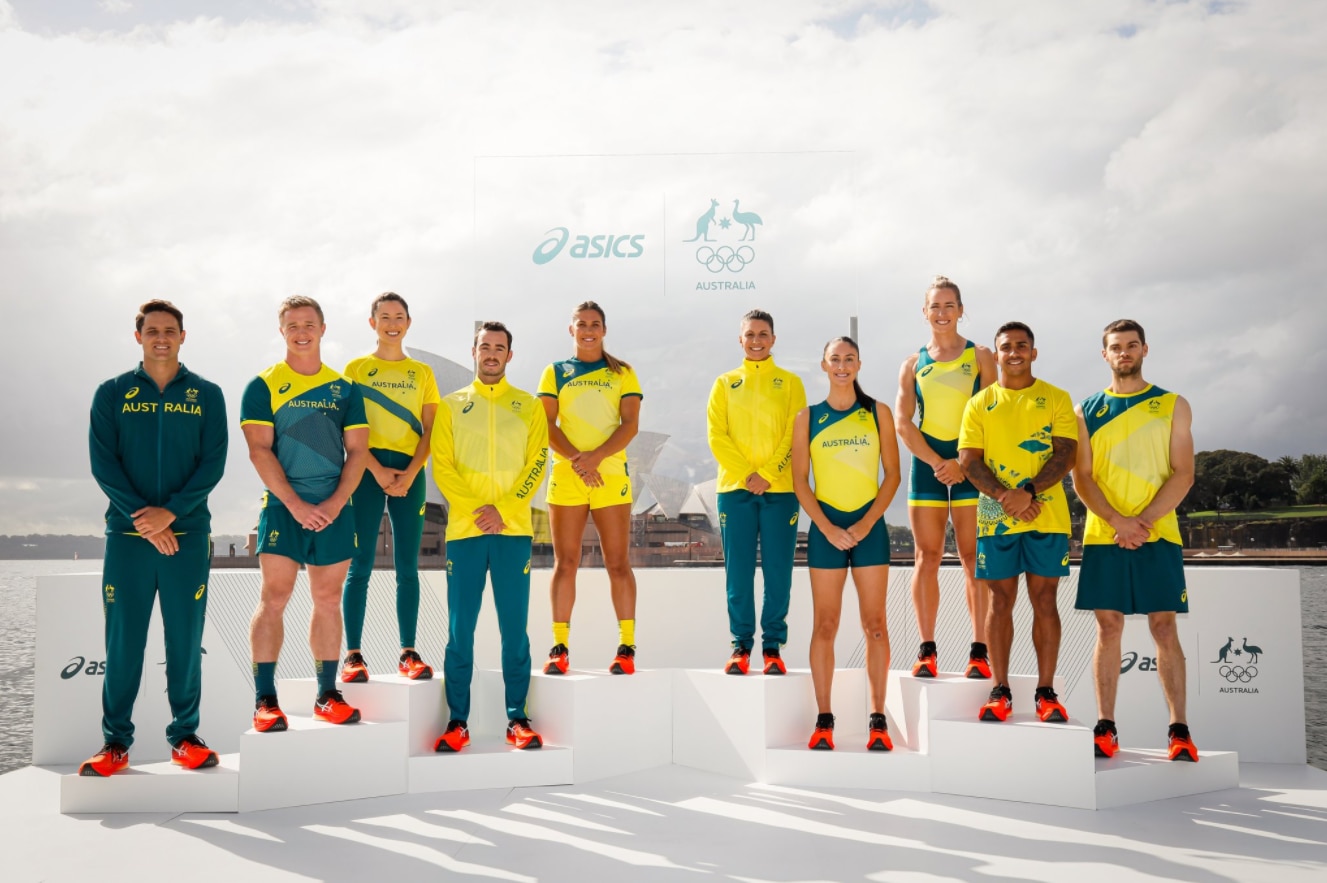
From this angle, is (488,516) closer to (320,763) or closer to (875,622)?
(320,763)

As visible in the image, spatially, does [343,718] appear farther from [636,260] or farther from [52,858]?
[636,260]

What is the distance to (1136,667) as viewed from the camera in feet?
15.3

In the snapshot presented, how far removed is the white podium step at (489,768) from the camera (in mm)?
3477

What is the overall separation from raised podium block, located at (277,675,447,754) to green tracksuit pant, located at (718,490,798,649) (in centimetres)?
126

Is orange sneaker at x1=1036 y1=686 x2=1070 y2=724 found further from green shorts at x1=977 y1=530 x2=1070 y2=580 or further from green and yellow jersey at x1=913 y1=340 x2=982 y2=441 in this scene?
green and yellow jersey at x1=913 y1=340 x2=982 y2=441

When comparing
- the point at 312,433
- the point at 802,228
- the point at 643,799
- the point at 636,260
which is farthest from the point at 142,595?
the point at 802,228

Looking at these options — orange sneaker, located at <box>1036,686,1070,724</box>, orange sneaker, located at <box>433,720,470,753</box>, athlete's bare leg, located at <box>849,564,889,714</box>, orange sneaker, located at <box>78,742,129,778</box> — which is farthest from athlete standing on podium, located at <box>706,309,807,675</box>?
orange sneaker, located at <box>78,742,129,778</box>

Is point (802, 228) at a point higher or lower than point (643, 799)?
higher

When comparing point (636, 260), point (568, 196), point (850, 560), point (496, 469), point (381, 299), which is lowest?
point (850, 560)

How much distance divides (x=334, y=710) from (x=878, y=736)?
2090mm

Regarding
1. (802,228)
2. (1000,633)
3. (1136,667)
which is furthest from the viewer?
(802,228)

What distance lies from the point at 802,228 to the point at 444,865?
180 inches

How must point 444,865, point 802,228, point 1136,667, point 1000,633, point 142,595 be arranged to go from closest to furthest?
1. point 444,865
2. point 142,595
3. point 1000,633
4. point 1136,667
5. point 802,228

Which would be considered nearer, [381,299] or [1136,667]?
[381,299]
